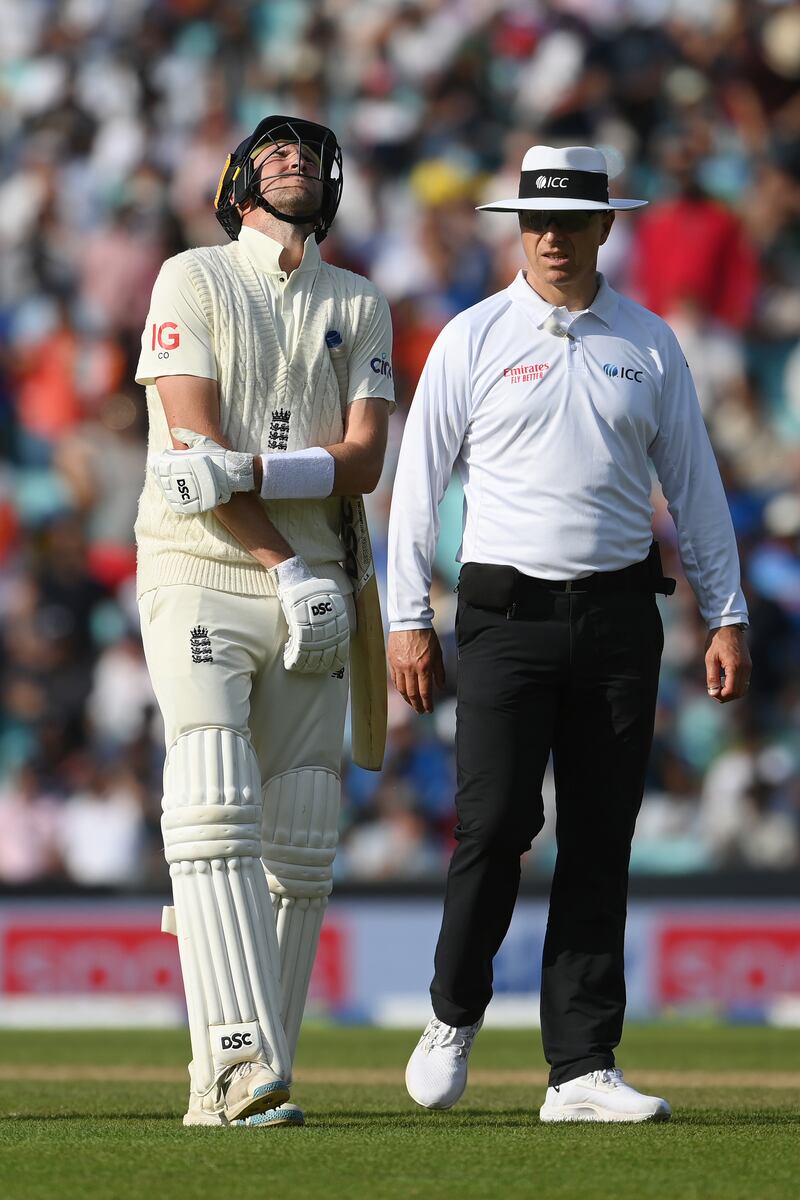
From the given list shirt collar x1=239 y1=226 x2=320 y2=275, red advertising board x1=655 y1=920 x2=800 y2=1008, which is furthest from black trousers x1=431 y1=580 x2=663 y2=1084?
red advertising board x1=655 y1=920 x2=800 y2=1008

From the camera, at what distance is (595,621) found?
189 inches

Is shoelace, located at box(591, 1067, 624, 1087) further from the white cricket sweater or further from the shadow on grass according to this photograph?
the white cricket sweater

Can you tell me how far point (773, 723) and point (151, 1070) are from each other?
5.27 m

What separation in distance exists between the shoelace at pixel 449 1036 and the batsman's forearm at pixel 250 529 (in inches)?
46.8

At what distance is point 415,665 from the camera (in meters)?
4.83

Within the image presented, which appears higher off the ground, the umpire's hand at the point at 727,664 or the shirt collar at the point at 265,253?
the shirt collar at the point at 265,253

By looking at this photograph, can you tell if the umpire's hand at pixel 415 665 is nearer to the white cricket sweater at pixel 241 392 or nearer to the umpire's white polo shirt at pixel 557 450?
the umpire's white polo shirt at pixel 557 450

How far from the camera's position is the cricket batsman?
4598mm

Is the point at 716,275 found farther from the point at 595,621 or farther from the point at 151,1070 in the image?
the point at 595,621

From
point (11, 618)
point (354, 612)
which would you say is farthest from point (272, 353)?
point (11, 618)

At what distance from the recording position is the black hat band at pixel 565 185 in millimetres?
4895

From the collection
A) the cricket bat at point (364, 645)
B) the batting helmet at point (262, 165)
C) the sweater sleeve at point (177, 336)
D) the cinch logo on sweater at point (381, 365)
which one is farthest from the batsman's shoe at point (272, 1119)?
the batting helmet at point (262, 165)

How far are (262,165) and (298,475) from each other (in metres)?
0.81

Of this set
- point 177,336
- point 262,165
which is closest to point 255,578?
point 177,336
